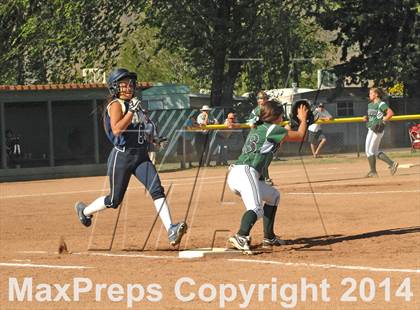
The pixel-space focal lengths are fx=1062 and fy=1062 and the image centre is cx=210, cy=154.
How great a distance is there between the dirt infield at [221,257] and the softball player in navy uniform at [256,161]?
39 cm

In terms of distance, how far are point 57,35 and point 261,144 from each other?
3142cm

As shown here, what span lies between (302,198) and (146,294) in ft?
35.6

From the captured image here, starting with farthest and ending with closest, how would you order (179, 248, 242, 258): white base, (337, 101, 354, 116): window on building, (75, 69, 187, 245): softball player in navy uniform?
(337, 101, 354, 116): window on building < (75, 69, 187, 245): softball player in navy uniform < (179, 248, 242, 258): white base

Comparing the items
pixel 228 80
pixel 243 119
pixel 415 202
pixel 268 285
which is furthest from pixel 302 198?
pixel 228 80

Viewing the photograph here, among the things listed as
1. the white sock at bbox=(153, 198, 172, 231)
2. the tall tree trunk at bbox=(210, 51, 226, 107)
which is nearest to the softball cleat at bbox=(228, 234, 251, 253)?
the white sock at bbox=(153, 198, 172, 231)

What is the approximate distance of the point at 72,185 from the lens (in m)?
27.2

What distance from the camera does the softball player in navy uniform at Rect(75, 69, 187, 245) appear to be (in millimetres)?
11594

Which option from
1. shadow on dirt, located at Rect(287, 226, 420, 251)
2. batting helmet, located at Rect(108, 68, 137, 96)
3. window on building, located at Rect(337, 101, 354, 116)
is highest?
batting helmet, located at Rect(108, 68, 137, 96)

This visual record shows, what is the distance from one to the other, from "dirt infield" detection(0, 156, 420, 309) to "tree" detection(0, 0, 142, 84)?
798 inches

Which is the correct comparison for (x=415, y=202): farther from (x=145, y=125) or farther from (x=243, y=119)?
(x=243, y=119)

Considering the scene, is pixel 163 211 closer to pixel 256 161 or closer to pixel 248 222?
pixel 248 222

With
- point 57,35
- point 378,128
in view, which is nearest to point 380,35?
point 57,35

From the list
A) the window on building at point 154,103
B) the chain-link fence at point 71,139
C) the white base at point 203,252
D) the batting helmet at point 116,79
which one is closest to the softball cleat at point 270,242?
the white base at point 203,252

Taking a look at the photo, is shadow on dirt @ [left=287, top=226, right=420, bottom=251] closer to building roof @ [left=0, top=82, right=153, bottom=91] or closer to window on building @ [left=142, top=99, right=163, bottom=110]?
building roof @ [left=0, top=82, right=153, bottom=91]
